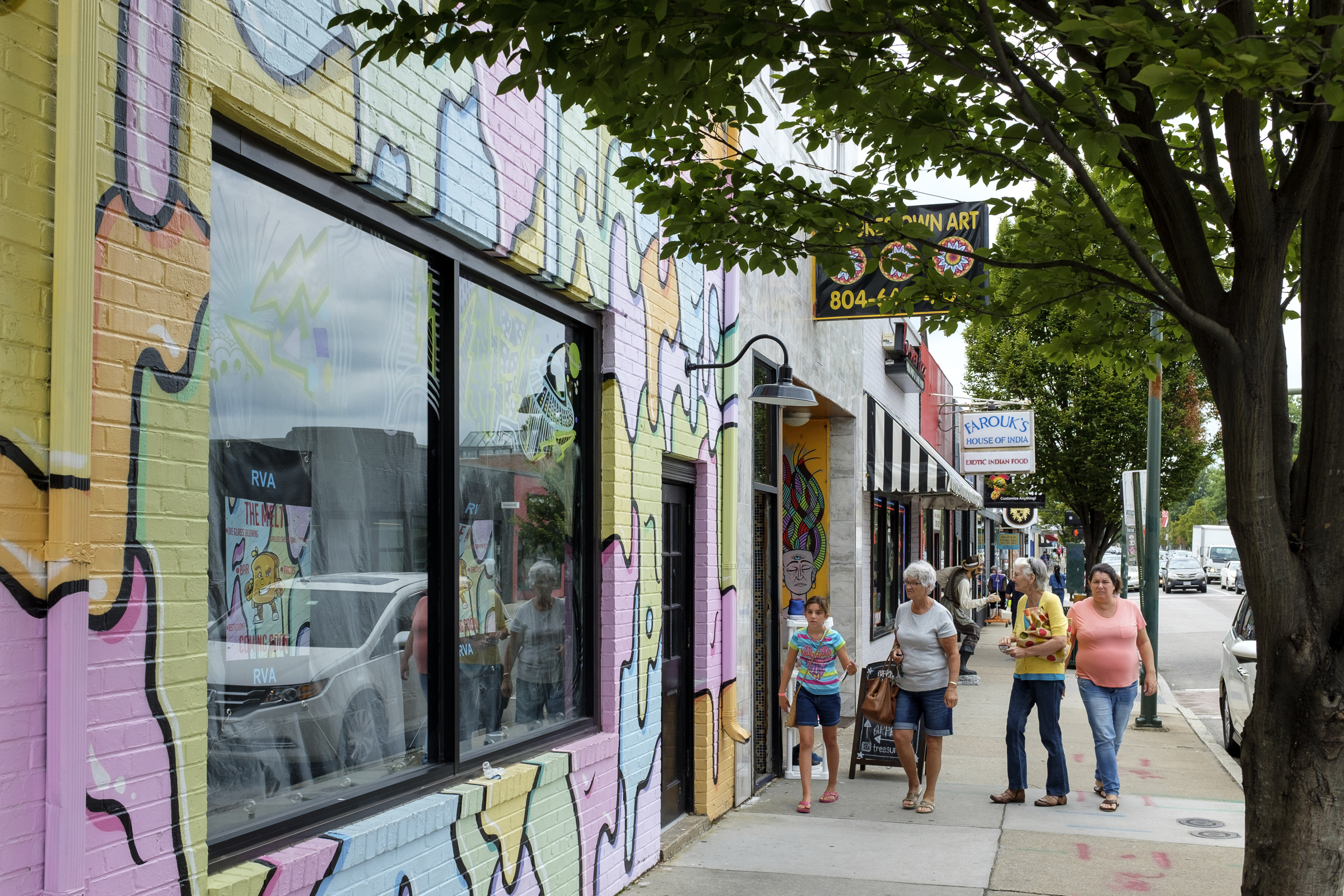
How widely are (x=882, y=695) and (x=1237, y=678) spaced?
3479mm

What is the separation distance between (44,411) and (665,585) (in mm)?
5194

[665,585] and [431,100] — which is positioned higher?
[431,100]

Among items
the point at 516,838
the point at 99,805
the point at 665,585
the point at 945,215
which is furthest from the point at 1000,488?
the point at 99,805

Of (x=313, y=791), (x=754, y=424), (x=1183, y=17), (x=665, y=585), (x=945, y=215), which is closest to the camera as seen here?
(x=1183, y=17)

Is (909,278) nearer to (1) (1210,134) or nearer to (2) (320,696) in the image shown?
(1) (1210,134)

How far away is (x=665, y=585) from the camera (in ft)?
25.5

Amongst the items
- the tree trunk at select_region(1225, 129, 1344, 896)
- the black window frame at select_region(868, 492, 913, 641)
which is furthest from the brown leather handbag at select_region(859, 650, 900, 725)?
the tree trunk at select_region(1225, 129, 1344, 896)

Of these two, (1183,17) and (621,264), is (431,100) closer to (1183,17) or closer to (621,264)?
(621,264)

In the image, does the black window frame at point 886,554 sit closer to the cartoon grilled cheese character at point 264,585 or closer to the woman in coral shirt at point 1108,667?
the woman in coral shirt at point 1108,667

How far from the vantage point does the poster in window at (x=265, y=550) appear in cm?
373

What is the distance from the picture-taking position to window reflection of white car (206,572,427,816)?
3.70 metres

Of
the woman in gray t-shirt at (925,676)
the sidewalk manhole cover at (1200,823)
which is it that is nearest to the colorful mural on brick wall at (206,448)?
the woman in gray t-shirt at (925,676)

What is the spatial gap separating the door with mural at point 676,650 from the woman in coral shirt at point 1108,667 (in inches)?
116

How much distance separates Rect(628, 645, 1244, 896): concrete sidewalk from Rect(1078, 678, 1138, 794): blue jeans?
0.92 feet
